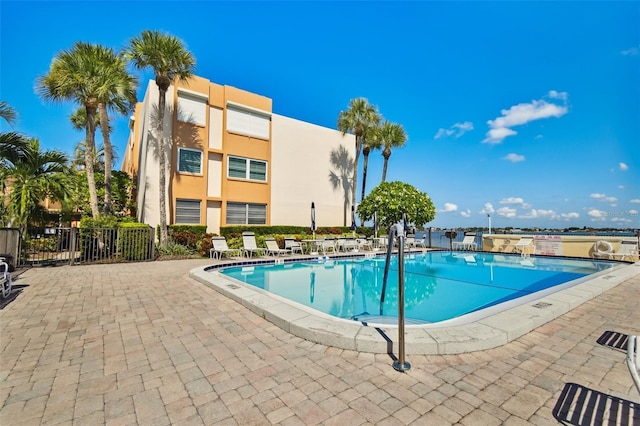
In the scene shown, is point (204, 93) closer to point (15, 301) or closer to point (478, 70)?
point (15, 301)

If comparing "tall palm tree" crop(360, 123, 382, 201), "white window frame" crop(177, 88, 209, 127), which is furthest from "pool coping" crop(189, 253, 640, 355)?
"tall palm tree" crop(360, 123, 382, 201)

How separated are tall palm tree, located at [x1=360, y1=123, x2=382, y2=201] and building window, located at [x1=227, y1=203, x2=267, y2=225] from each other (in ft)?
29.1

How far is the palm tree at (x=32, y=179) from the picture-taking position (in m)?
9.98

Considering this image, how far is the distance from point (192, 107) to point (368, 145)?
13446mm

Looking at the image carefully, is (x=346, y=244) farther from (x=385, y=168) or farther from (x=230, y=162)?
(x=385, y=168)

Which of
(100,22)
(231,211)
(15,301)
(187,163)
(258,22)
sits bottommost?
(15,301)

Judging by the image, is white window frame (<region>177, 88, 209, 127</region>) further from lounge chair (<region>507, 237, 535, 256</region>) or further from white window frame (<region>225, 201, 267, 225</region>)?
lounge chair (<region>507, 237, 535, 256</region>)

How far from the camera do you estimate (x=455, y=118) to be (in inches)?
892

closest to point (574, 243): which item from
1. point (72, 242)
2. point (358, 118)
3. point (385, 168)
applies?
point (385, 168)

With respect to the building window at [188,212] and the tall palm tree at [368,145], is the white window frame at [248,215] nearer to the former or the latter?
the building window at [188,212]

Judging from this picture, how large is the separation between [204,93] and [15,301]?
13533 mm

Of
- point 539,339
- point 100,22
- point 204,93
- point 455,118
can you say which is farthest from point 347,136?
point 539,339

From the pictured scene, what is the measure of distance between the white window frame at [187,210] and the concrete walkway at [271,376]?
1073cm

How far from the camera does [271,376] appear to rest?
8.78 ft
